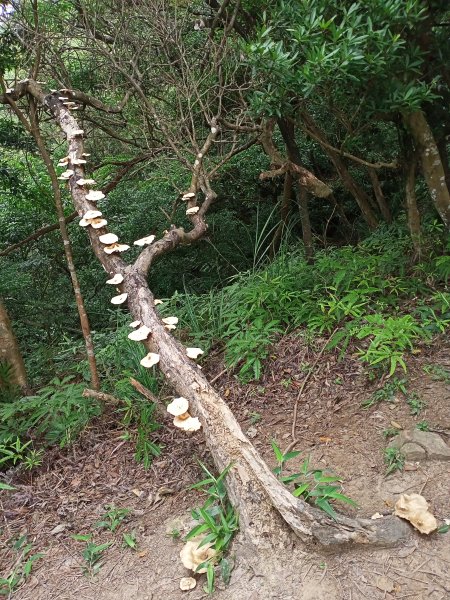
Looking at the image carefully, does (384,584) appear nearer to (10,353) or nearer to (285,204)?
(10,353)

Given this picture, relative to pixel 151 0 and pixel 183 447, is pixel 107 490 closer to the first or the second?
pixel 183 447

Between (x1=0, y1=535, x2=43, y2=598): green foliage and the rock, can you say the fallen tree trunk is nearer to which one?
the rock

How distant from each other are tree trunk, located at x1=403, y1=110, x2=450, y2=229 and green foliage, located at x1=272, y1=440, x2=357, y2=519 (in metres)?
2.49

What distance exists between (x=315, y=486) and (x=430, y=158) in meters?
2.74

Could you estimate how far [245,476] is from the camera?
224 centimetres

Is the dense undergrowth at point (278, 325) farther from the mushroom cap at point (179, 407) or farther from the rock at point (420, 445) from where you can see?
the mushroom cap at point (179, 407)

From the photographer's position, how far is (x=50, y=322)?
247 inches

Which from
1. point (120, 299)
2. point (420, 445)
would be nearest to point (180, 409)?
point (120, 299)

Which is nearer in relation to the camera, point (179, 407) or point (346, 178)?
point (179, 407)

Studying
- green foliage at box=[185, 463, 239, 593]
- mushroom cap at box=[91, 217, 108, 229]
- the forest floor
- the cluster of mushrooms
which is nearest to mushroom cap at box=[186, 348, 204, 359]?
the cluster of mushrooms

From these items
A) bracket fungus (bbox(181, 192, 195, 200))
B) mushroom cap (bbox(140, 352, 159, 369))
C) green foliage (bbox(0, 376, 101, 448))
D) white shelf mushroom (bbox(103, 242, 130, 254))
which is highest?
bracket fungus (bbox(181, 192, 195, 200))

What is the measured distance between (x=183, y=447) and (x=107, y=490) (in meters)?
0.53

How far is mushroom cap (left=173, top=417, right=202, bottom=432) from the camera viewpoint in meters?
2.41

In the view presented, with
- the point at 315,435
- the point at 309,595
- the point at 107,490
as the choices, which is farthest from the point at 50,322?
the point at 309,595
